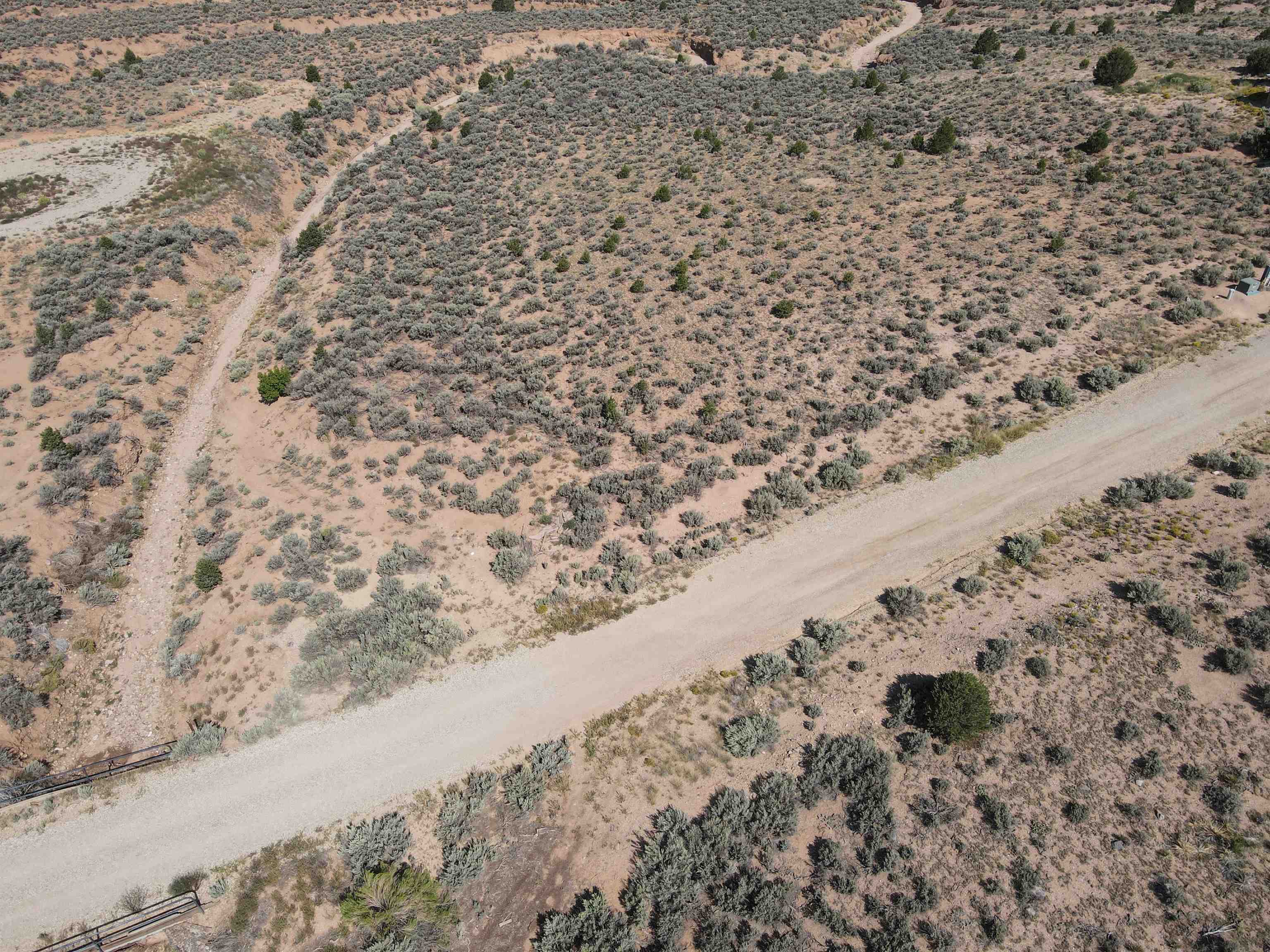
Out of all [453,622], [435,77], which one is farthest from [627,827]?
[435,77]

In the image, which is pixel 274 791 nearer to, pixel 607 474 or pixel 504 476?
pixel 504 476

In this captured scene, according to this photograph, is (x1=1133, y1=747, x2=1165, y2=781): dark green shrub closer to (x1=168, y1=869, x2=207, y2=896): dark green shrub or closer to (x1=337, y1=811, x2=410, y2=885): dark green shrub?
(x1=337, y1=811, x2=410, y2=885): dark green shrub

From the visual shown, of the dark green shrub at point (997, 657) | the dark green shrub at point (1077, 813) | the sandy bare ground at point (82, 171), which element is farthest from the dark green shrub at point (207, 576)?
the sandy bare ground at point (82, 171)

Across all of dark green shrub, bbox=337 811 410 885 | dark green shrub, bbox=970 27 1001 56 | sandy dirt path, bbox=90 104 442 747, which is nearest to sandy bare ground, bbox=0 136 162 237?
sandy dirt path, bbox=90 104 442 747

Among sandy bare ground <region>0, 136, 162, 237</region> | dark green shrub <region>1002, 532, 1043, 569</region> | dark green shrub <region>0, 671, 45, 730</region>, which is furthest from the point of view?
sandy bare ground <region>0, 136, 162, 237</region>

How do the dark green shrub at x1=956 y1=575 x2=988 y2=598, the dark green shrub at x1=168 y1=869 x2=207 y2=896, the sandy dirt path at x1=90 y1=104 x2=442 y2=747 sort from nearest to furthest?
the dark green shrub at x1=168 y1=869 x2=207 y2=896 → the dark green shrub at x1=956 y1=575 x2=988 y2=598 → the sandy dirt path at x1=90 y1=104 x2=442 y2=747

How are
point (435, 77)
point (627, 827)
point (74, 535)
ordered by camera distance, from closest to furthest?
point (627, 827) → point (74, 535) → point (435, 77)
